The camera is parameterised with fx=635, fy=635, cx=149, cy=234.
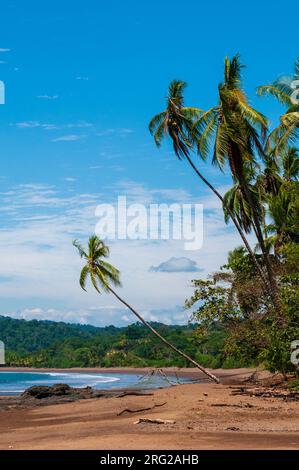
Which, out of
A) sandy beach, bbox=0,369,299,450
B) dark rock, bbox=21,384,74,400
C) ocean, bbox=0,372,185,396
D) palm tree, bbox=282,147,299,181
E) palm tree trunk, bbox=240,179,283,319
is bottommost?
ocean, bbox=0,372,185,396

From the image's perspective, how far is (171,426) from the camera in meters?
15.9

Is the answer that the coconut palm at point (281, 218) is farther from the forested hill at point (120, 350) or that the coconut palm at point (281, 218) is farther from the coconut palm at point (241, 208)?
the forested hill at point (120, 350)

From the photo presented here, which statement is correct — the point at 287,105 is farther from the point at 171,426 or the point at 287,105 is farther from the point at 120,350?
the point at 120,350

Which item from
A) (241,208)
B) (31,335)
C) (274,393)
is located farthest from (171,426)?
(31,335)

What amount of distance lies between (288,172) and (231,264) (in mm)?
5779

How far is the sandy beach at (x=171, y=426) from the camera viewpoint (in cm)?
1281

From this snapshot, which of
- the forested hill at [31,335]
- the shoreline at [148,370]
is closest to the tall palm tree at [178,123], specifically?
the shoreline at [148,370]

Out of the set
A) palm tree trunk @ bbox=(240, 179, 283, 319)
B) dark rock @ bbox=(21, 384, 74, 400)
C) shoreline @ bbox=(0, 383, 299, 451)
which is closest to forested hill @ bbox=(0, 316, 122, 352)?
dark rock @ bbox=(21, 384, 74, 400)

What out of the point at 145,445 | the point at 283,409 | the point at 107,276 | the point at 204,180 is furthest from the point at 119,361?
the point at 145,445

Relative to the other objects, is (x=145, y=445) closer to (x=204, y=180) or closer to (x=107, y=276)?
(x=204, y=180)

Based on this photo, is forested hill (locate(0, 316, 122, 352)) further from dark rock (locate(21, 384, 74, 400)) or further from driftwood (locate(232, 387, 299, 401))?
driftwood (locate(232, 387, 299, 401))

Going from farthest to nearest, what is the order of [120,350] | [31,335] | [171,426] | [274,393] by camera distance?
1. [31,335]
2. [120,350]
3. [274,393]
4. [171,426]

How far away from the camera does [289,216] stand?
30859 mm

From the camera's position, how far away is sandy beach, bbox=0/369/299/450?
12.8m
